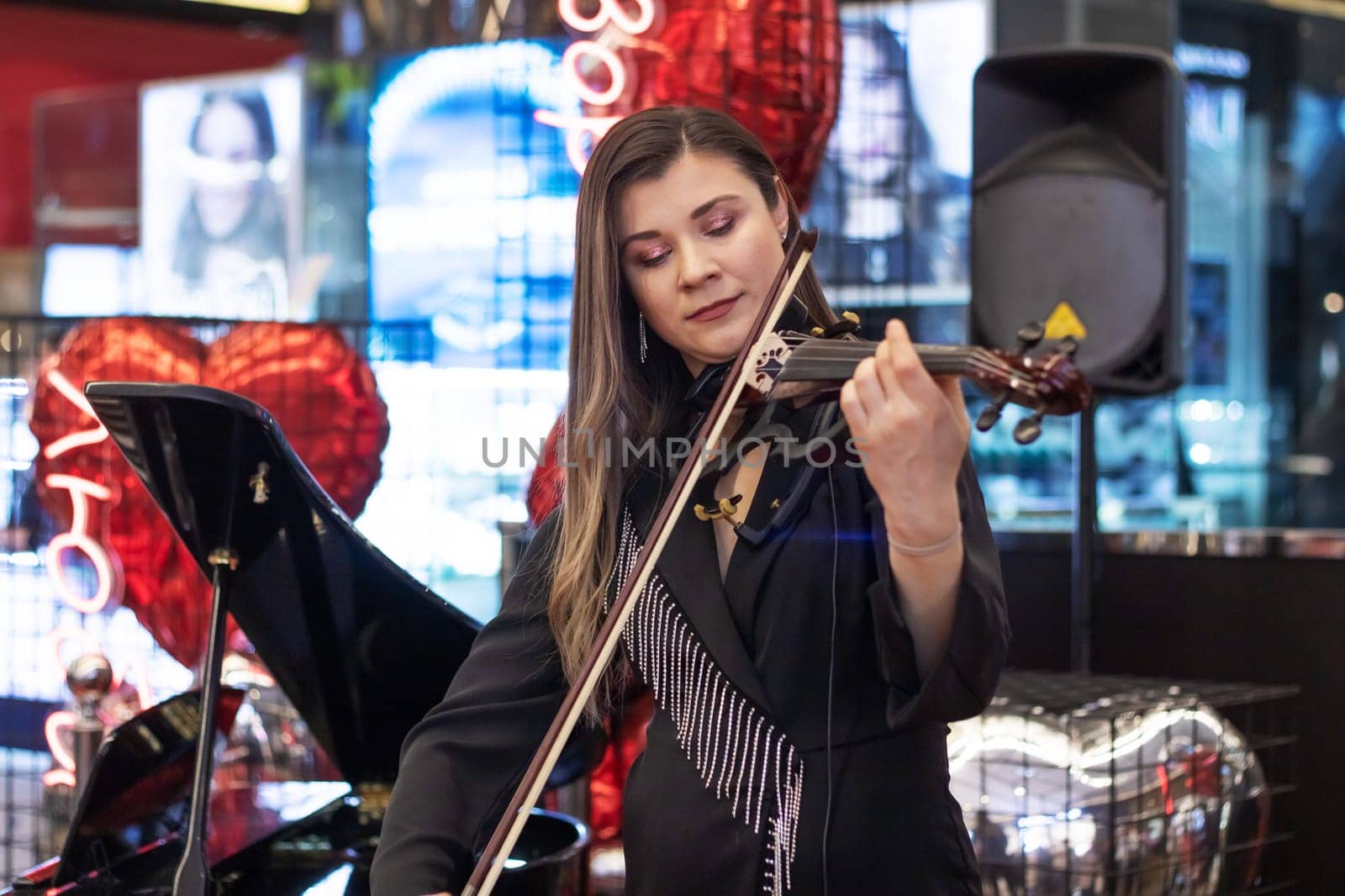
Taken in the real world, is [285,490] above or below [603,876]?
above

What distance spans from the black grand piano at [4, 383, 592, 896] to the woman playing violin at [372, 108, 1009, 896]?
318 mm

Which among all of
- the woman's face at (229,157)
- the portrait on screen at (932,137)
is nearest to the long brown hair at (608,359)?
the portrait on screen at (932,137)

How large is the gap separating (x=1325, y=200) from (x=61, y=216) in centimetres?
564

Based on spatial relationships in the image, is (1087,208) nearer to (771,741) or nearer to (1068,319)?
(1068,319)

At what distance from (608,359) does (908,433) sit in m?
0.47

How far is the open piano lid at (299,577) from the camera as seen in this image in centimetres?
142

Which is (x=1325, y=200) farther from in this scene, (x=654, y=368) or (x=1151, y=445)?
(x=654, y=368)

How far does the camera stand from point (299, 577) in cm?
167

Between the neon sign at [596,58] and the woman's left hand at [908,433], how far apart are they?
157cm

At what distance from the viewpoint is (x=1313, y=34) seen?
6.55 meters

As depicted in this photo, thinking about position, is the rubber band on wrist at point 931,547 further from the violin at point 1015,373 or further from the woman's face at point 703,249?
the woman's face at point 703,249

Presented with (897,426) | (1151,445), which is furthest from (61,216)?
(897,426)

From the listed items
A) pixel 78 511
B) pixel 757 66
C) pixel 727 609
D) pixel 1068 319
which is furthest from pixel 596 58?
pixel 727 609

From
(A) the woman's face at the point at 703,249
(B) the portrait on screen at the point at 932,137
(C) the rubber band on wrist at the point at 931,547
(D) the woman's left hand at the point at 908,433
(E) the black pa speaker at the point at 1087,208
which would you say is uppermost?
(B) the portrait on screen at the point at 932,137
